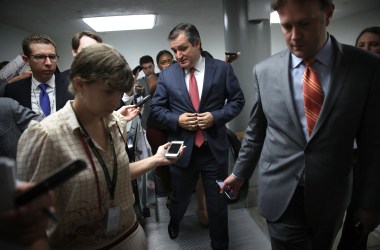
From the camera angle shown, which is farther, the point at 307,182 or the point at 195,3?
the point at 195,3

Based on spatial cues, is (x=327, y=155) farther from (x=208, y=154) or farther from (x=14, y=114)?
(x=14, y=114)

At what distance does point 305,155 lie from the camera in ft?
4.36

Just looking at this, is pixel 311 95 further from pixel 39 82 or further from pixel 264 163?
pixel 39 82

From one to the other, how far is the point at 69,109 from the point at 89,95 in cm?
11

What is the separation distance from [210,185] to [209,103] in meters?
0.70

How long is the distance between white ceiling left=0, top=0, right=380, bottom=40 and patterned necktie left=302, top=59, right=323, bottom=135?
4562mm

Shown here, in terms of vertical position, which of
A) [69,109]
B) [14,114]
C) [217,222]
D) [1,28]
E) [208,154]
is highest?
[1,28]

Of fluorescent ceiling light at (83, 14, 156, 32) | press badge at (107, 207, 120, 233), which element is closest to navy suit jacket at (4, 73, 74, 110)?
press badge at (107, 207, 120, 233)

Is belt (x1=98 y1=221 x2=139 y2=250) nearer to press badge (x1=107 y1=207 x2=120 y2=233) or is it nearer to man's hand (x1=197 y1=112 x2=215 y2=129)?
press badge (x1=107 y1=207 x2=120 y2=233)

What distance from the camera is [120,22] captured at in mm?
7129

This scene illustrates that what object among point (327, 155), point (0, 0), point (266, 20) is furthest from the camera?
point (0, 0)

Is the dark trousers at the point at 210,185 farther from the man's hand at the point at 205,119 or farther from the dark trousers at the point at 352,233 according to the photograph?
the dark trousers at the point at 352,233

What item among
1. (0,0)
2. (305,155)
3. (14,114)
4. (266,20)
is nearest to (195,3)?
(266,20)

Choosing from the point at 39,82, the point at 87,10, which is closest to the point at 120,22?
the point at 87,10
